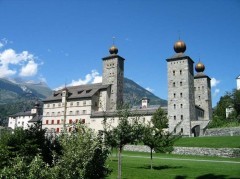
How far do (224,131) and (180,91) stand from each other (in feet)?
46.5

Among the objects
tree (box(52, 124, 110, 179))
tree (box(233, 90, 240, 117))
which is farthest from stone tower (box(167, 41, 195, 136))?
tree (box(52, 124, 110, 179))

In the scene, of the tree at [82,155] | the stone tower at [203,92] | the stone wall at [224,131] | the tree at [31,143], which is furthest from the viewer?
the stone tower at [203,92]

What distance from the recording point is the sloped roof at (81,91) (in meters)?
74.3

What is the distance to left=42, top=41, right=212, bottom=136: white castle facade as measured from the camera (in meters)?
60.0

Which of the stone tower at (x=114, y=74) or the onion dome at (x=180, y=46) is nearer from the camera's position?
the onion dome at (x=180, y=46)

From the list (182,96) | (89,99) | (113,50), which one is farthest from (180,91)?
(113,50)

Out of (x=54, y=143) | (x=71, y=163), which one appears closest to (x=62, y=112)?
(x=54, y=143)

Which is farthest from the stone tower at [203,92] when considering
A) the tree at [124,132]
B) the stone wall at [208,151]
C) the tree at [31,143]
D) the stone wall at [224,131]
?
the tree at [124,132]

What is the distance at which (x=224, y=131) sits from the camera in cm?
5025

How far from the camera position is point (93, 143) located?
569 inches

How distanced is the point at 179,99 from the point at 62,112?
33267 mm

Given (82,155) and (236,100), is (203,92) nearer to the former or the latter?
(236,100)

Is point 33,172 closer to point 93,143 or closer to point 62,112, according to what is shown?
point 93,143

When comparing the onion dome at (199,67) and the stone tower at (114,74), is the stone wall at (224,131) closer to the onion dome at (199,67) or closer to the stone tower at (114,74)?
the stone tower at (114,74)
